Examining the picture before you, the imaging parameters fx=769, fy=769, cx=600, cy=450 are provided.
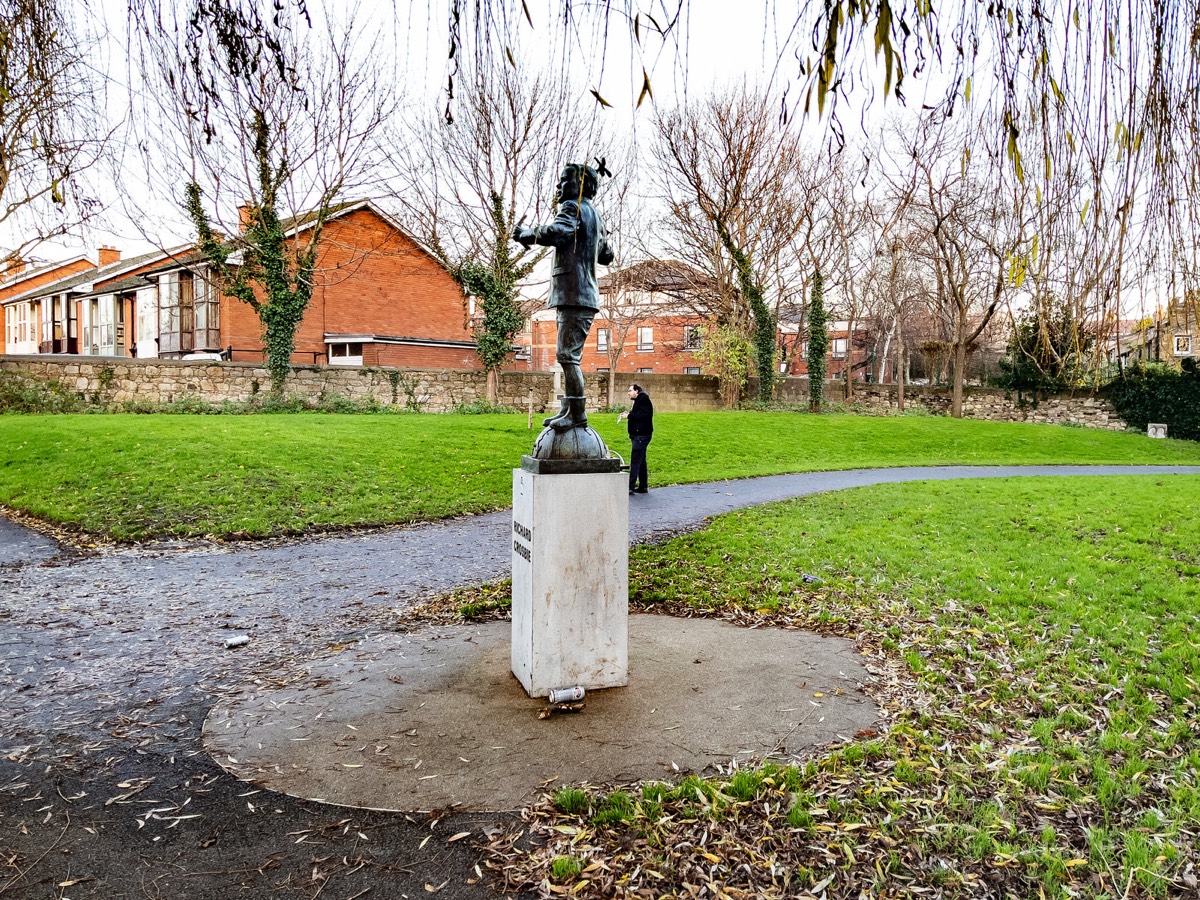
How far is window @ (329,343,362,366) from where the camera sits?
104ft

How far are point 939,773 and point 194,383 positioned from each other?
2428 centimetres

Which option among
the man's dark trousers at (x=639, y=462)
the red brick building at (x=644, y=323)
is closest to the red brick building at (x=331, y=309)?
the red brick building at (x=644, y=323)

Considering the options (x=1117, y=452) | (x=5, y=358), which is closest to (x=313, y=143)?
(x=5, y=358)

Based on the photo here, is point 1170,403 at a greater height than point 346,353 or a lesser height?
lesser

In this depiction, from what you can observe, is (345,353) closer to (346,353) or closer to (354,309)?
(346,353)

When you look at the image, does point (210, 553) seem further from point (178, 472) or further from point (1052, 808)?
point (1052, 808)

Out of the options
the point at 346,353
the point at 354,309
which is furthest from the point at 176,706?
the point at 354,309

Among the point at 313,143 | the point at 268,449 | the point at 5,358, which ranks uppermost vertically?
the point at 313,143

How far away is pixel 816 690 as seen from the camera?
4.73m

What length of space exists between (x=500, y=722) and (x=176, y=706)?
6.72 ft

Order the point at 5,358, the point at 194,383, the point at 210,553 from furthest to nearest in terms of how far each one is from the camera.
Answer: the point at 194,383, the point at 5,358, the point at 210,553

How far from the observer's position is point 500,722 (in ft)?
14.0

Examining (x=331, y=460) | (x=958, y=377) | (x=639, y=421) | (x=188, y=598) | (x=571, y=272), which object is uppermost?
(x=958, y=377)

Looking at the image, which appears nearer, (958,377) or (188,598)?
(188,598)
